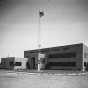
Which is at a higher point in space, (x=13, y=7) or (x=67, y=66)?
(x=13, y=7)

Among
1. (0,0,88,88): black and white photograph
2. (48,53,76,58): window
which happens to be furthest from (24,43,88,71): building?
(0,0,88,88): black and white photograph

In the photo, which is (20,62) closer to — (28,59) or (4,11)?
(28,59)

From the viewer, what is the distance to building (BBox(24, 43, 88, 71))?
1187 cm

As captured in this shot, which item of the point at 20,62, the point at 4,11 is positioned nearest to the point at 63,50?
the point at 20,62

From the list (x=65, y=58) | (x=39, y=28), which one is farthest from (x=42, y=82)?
(x=65, y=58)

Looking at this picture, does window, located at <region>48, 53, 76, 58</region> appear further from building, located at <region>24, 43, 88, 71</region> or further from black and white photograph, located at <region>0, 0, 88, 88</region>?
black and white photograph, located at <region>0, 0, 88, 88</region>

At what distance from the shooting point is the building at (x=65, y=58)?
467 inches

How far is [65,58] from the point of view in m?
12.7

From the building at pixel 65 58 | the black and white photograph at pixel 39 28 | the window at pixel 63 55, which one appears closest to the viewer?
the black and white photograph at pixel 39 28

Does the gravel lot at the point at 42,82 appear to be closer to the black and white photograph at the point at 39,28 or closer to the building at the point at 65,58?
the black and white photograph at the point at 39,28

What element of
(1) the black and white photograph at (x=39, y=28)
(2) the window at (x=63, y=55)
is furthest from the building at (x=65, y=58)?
(1) the black and white photograph at (x=39, y=28)

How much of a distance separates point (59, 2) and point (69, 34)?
171 centimetres

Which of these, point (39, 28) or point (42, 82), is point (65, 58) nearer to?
point (39, 28)

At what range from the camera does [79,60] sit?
470 inches
